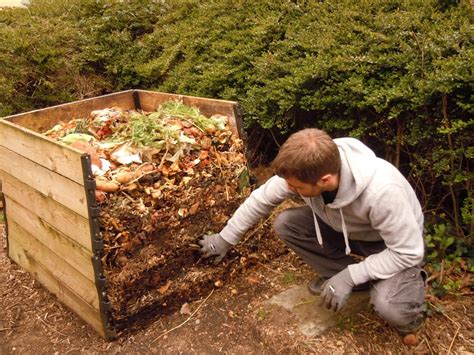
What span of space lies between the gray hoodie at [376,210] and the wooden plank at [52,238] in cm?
129

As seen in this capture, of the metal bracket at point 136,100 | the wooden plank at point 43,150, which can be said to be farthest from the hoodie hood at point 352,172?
the metal bracket at point 136,100

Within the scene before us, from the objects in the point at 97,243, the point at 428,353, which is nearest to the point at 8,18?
the point at 97,243

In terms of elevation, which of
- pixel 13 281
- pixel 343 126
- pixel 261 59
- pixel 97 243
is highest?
pixel 261 59

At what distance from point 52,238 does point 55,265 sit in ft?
0.68

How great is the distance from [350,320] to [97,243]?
144cm

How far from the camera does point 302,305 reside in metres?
2.85

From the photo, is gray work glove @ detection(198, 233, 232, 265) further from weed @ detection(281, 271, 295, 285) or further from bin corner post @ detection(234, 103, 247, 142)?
bin corner post @ detection(234, 103, 247, 142)

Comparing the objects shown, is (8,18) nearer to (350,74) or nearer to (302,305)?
(350,74)

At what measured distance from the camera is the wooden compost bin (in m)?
2.49

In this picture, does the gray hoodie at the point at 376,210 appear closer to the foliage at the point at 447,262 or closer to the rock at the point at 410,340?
the rock at the point at 410,340

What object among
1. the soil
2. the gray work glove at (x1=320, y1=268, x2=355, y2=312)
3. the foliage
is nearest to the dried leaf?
the soil

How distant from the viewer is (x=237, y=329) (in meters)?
2.77

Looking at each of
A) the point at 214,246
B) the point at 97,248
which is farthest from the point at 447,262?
the point at 97,248

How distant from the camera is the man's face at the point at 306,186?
2.24 m
